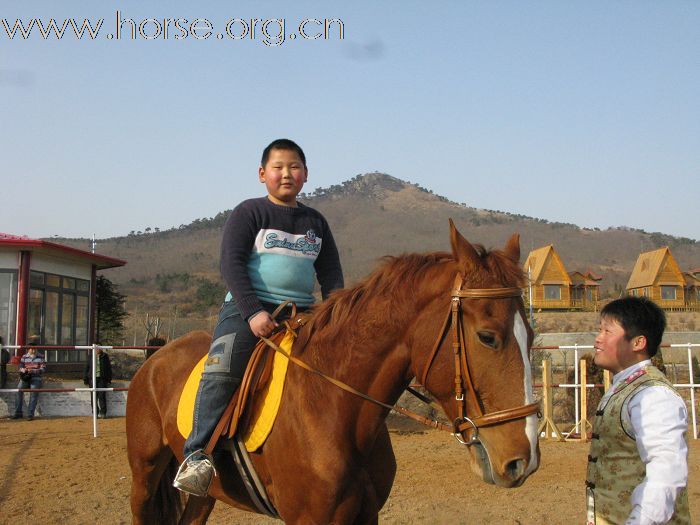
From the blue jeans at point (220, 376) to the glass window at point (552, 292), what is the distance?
54.5m

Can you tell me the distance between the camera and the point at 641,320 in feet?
8.55

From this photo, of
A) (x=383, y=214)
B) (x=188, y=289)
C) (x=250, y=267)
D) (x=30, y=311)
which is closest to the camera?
(x=250, y=267)

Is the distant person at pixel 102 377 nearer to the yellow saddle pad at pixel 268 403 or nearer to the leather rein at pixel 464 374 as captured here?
the yellow saddle pad at pixel 268 403

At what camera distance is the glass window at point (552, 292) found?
181 ft

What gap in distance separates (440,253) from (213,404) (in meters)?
1.37

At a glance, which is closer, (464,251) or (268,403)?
(464,251)

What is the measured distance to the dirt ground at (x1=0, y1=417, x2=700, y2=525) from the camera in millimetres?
6445

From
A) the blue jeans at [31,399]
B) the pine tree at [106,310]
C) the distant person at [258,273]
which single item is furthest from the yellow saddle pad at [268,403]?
the pine tree at [106,310]

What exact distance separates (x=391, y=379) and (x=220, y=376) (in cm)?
91

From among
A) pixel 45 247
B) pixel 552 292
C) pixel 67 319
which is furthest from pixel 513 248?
pixel 552 292

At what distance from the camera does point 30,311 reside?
18188mm

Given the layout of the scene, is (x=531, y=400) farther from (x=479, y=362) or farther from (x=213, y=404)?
(x=213, y=404)

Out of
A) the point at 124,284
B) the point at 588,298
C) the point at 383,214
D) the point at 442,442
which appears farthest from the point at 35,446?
the point at 383,214

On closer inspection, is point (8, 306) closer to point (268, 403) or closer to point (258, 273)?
point (258, 273)
